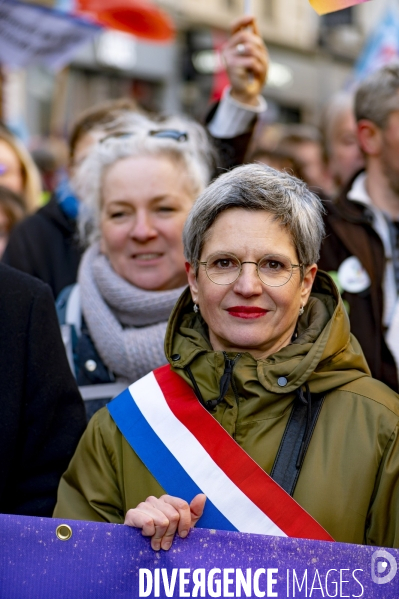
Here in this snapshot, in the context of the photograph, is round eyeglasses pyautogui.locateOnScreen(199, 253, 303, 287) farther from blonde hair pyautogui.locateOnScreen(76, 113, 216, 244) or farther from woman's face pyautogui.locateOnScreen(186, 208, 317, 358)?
blonde hair pyautogui.locateOnScreen(76, 113, 216, 244)

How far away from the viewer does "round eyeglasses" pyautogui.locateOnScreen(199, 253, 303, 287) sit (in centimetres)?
259

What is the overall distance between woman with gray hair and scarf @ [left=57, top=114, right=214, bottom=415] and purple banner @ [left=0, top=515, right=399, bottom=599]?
1.06 meters

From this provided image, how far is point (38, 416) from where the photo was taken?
8.87 ft

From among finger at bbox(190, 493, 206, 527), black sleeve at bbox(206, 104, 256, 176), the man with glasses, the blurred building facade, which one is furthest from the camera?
the blurred building facade

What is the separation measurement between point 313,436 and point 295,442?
0.05 meters

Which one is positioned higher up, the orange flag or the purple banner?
the orange flag

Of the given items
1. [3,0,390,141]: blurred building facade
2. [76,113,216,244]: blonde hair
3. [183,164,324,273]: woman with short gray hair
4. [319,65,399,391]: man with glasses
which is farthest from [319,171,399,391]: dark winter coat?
[3,0,390,141]: blurred building facade

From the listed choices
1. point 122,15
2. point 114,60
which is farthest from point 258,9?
point 122,15

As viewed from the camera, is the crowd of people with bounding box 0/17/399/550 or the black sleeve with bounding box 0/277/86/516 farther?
the black sleeve with bounding box 0/277/86/516

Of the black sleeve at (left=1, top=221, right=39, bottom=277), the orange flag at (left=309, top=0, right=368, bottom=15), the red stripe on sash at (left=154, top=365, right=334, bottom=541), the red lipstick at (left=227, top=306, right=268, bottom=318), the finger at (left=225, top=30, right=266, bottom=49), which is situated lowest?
the black sleeve at (left=1, top=221, right=39, bottom=277)

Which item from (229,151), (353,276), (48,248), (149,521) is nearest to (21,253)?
(48,248)

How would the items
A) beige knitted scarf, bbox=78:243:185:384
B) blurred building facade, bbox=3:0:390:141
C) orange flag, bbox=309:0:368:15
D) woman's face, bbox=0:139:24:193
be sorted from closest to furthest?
orange flag, bbox=309:0:368:15, beige knitted scarf, bbox=78:243:185:384, woman's face, bbox=0:139:24:193, blurred building facade, bbox=3:0:390:141

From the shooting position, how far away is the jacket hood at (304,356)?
2.47m

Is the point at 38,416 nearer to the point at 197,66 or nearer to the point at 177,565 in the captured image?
the point at 177,565
